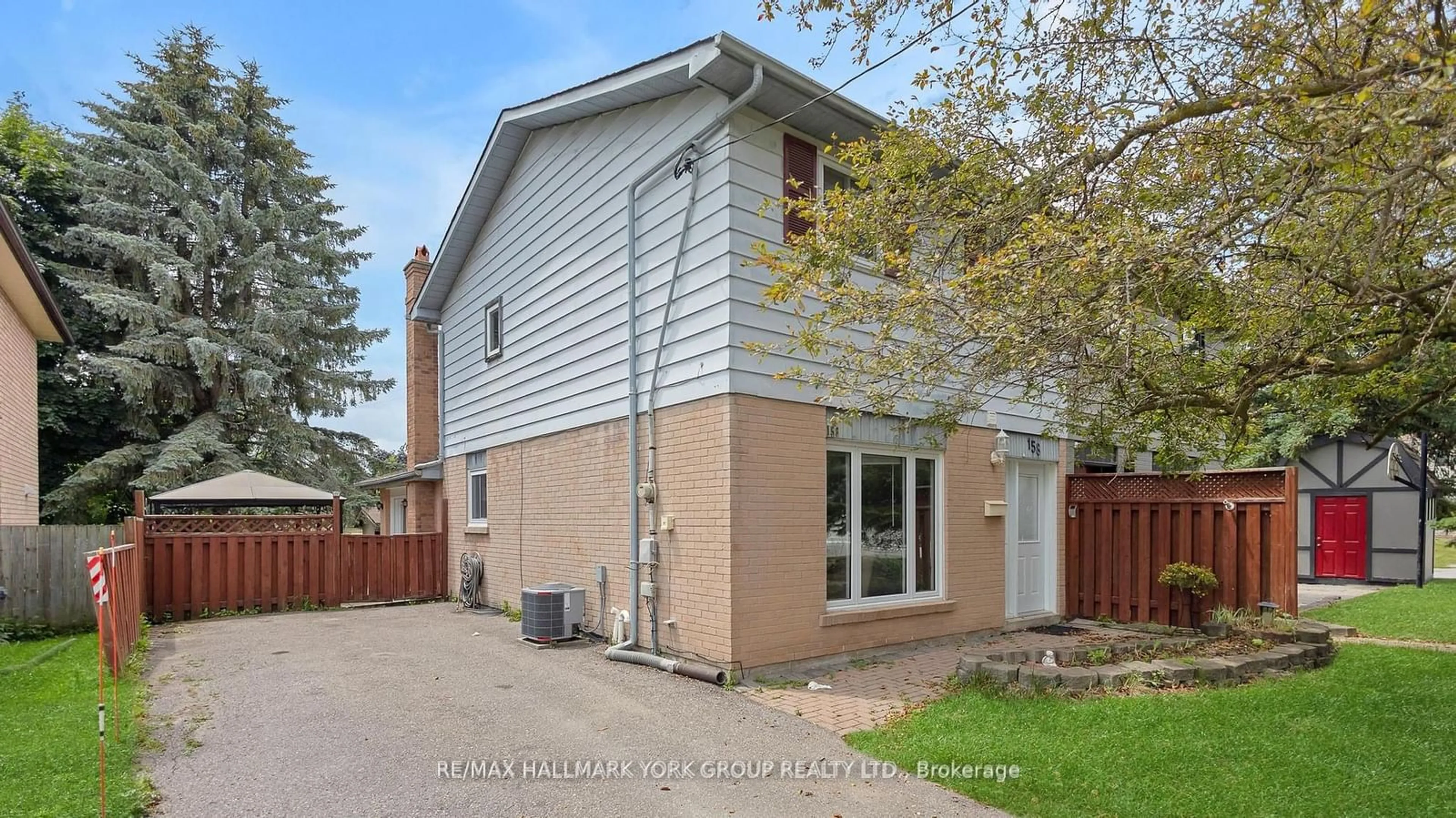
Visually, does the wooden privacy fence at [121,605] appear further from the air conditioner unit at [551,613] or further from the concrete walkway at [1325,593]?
the concrete walkway at [1325,593]

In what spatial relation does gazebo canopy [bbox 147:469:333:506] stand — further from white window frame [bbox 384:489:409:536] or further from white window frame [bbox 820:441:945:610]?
white window frame [bbox 820:441:945:610]

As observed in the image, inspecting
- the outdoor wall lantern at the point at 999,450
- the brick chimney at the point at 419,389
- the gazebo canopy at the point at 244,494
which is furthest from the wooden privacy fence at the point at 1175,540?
the gazebo canopy at the point at 244,494

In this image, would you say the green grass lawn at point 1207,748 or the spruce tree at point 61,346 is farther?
the spruce tree at point 61,346

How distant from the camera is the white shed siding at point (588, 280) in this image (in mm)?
7719

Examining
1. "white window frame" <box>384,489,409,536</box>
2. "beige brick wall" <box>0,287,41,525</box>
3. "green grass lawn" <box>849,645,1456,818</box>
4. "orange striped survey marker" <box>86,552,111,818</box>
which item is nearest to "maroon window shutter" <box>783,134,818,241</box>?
"green grass lawn" <box>849,645,1456,818</box>

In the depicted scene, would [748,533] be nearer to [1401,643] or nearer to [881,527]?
[881,527]

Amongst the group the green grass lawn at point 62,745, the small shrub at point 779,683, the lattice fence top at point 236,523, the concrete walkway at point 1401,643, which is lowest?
the concrete walkway at point 1401,643

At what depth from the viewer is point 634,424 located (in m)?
8.42

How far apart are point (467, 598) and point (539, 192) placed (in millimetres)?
6531

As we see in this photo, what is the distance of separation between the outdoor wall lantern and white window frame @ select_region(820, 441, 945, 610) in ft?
3.48

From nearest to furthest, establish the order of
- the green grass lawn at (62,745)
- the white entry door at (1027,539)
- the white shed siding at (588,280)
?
the green grass lawn at (62,745), the white shed siding at (588,280), the white entry door at (1027,539)

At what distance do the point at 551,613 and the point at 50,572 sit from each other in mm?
6865

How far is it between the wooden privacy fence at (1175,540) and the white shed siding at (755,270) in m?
4.13

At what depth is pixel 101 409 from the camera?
67.5ft
